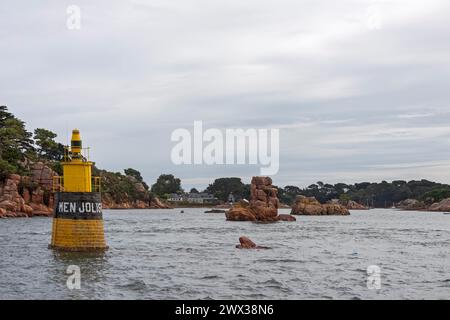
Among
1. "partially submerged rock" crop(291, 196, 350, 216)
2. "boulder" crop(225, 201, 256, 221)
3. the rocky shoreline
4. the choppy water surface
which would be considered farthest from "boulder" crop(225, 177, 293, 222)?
the choppy water surface

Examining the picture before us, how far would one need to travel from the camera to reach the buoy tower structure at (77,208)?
3566cm

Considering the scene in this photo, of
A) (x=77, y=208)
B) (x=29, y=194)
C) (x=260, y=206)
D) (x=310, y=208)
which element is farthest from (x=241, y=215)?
(x=77, y=208)

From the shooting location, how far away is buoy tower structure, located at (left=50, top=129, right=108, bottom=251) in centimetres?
3566

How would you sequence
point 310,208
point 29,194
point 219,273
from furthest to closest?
point 310,208 → point 29,194 → point 219,273

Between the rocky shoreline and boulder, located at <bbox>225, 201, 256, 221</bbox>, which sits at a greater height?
the rocky shoreline

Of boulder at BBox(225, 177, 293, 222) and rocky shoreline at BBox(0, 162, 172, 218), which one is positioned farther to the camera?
boulder at BBox(225, 177, 293, 222)

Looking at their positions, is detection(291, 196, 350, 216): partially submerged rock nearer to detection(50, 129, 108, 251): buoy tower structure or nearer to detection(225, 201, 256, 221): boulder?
detection(225, 201, 256, 221): boulder

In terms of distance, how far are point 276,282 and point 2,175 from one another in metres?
97.6

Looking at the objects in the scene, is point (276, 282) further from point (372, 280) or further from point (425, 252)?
point (425, 252)

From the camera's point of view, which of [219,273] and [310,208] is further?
[310,208]

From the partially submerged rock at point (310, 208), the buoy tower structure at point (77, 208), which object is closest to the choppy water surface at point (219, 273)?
the buoy tower structure at point (77, 208)

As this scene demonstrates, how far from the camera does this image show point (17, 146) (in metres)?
130

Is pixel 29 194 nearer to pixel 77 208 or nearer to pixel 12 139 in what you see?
pixel 12 139

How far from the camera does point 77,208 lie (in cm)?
3559
